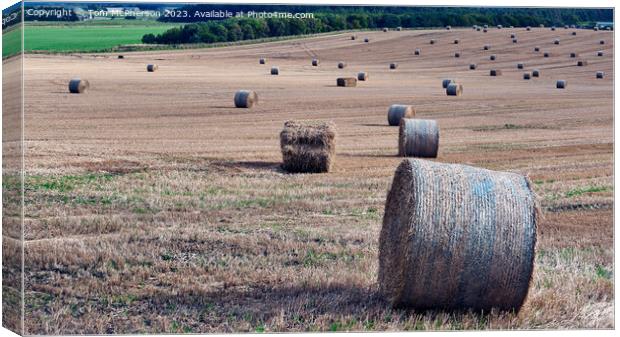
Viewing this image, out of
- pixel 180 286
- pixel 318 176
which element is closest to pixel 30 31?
pixel 180 286

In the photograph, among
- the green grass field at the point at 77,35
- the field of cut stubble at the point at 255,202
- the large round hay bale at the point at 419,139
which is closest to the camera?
the field of cut stubble at the point at 255,202

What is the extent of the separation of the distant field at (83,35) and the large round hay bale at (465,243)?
10.0 ft

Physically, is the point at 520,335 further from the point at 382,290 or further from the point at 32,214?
the point at 32,214

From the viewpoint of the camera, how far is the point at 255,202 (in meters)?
14.2

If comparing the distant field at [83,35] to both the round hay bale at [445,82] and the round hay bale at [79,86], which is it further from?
the round hay bale at [445,82]

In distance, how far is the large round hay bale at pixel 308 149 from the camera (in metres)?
17.2

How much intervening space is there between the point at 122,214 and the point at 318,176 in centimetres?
451

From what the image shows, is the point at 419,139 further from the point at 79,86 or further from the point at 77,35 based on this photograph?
the point at 79,86

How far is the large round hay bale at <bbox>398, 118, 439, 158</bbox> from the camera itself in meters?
19.3

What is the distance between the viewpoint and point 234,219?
12961 millimetres

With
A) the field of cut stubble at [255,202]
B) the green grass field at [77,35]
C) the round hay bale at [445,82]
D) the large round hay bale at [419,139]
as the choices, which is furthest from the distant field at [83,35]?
the round hay bale at [445,82]

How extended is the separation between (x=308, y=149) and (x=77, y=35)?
7.17 meters

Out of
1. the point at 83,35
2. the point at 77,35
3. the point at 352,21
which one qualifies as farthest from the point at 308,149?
the point at 77,35

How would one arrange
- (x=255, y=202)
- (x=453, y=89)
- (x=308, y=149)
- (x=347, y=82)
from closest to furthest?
1. (x=255, y=202)
2. (x=308, y=149)
3. (x=453, y=89)
4. (x=347, y=82)
